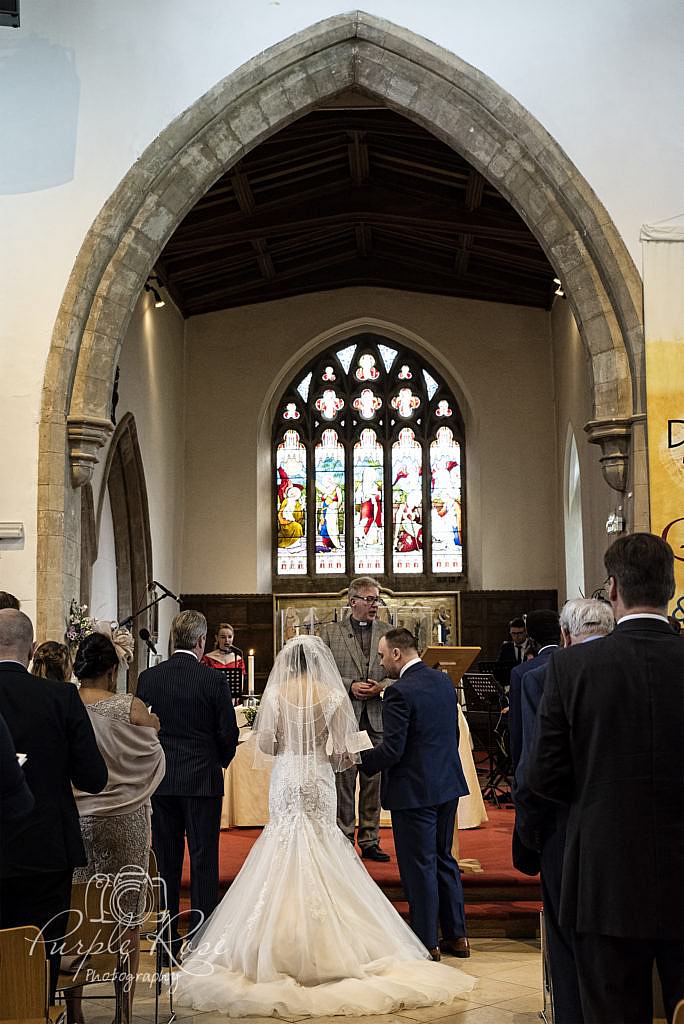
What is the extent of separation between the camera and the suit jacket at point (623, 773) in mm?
2436

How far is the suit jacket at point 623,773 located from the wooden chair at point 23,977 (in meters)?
1.20

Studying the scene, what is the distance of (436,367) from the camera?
611 inches

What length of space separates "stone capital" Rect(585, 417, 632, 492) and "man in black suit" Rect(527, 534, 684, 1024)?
4.58 m

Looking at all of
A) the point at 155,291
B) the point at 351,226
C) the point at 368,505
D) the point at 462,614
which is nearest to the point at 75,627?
the point at 155,291

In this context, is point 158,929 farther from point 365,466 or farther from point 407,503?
point 365,466

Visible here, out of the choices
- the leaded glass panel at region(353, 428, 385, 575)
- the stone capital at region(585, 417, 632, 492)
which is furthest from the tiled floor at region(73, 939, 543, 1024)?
the leaded glass panel at region(353, 428, 385, 575)

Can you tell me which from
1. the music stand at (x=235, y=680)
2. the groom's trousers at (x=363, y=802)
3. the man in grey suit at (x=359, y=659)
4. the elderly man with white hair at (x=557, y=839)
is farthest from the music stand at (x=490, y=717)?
the elderly man with white hair at (x=557, y=839)

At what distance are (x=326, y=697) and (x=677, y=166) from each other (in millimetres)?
4568

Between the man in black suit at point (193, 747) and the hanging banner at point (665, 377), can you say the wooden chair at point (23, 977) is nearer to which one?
the man in black suit at point (193, 747)

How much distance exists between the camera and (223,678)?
185 inches

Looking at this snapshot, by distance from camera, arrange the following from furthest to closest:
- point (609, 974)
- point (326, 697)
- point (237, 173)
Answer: point (237, 173) < point (326, 697) < point (609, 974)

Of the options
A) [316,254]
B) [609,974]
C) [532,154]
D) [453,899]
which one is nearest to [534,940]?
[453,899]

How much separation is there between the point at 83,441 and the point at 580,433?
287 inches

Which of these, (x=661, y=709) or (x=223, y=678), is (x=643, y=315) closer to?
(x=223, y=678)
